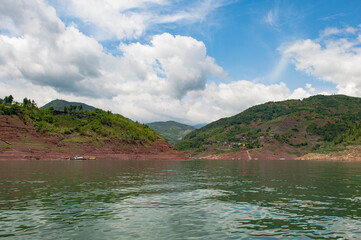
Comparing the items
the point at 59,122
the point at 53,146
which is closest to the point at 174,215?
the point at 53,146

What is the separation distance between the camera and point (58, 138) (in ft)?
504

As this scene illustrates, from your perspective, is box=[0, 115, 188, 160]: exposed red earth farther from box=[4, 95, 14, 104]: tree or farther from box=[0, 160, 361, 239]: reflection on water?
box=[0, 160, 361, 239]: reflection on water

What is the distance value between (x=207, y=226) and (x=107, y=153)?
15224 centimetres

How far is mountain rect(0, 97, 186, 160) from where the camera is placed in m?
131

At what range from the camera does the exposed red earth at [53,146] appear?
126250 mm

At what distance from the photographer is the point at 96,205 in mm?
26703

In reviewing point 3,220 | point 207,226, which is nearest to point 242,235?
point 207,226

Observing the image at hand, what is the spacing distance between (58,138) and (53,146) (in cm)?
1044

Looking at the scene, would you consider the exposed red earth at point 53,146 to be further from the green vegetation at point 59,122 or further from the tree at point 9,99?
the tree at point 9,99

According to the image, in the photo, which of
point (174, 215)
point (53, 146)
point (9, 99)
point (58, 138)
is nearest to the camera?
point (174, 215)

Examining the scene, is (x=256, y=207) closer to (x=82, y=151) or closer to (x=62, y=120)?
(x=82, y=151)

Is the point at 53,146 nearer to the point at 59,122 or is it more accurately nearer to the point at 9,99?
the point at 59,122

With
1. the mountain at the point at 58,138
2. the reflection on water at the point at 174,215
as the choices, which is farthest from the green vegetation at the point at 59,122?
the reflection on water at the point at 174,215

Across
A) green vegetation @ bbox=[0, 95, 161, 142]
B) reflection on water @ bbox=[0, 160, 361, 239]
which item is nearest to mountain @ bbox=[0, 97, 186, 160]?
green vegetation @ bbox=[0, 95, 161, 142]
